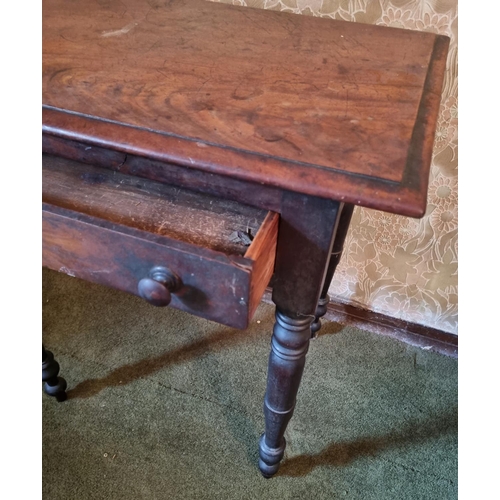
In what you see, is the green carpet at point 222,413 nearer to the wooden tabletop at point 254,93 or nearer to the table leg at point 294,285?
the table leg at point 294,285

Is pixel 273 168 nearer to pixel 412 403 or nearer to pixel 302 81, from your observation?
pixel 302 81

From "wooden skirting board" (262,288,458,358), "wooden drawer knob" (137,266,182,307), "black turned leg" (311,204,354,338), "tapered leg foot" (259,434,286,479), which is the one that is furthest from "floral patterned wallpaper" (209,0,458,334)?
"wooden drawer knob" (137,266,182,307)

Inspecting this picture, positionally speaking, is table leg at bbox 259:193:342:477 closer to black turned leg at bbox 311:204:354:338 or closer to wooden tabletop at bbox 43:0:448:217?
wooden tabletop at bbox 43:0:448:217

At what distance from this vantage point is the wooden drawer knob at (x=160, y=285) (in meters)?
0.49

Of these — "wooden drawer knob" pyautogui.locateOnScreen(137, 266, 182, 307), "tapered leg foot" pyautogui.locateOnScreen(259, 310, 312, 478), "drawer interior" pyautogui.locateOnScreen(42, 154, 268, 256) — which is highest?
"drawer interior" pyautogui.locateOnScreen(42, 154, 268, 256)

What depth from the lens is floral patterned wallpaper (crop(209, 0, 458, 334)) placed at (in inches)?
32.2

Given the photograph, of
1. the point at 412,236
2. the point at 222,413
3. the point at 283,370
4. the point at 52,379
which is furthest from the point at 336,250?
the point at 52,379

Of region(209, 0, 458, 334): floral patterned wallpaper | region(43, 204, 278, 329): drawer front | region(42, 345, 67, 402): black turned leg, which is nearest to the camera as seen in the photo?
region(43, 204, 278, 329): drawer front

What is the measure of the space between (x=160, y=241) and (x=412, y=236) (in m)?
0.71

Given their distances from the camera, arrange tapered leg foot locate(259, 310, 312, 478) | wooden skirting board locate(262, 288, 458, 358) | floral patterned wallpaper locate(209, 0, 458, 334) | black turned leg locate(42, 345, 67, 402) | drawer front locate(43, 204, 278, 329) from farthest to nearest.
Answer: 1. wooden skirting board locate(262, 288, 458, 358)
2. black turned leg locate(42, 345, 67, 402)
3. floral patterned wallpaper locate(209, 0, 458, 334)
4. tapered leg foot locate(259, 310, 312, 478)
5. drawer front locate(43, 204, 278, 329)


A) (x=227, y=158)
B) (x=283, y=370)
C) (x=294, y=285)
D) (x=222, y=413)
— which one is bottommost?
(x=222, y=413)

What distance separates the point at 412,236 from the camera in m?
1.04

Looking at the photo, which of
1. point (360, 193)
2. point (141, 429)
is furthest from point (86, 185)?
point (141, 429)

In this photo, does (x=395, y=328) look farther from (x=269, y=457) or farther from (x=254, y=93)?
(x=254, y=93)
